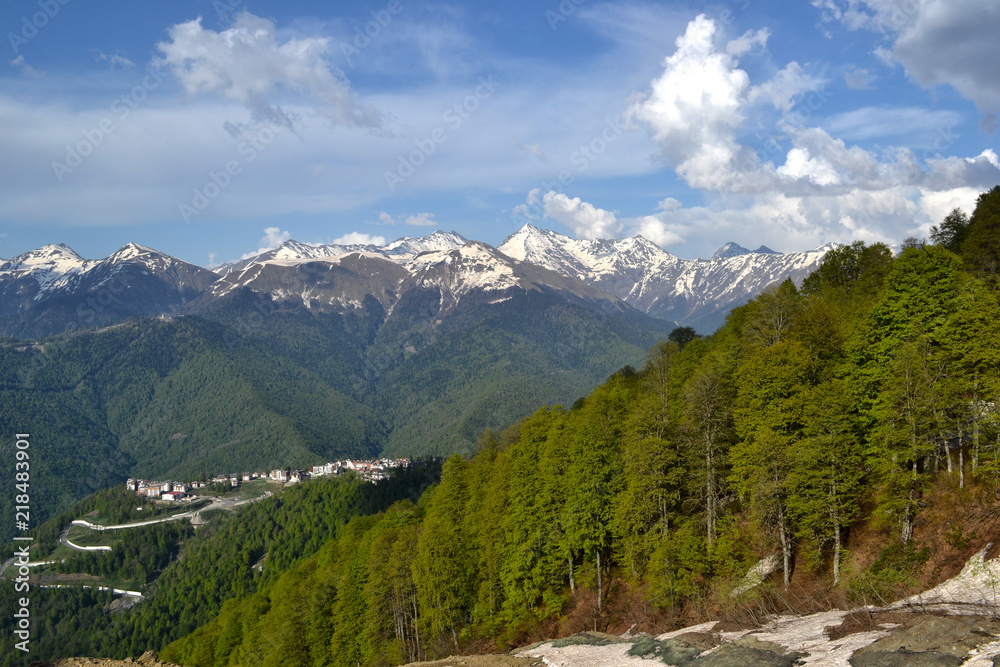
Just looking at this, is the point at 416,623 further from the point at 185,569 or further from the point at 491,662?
the point at 185,569

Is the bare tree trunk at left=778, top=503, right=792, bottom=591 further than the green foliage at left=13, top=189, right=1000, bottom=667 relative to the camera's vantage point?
Yes

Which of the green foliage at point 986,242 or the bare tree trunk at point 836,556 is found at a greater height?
the green foliage at point 986,242

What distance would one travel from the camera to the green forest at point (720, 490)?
103 ft

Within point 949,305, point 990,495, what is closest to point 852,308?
point 949,305

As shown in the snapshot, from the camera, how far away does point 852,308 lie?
188ft

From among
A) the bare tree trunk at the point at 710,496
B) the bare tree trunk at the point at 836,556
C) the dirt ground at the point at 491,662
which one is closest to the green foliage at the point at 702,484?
the bare tree trunk at the point at 836,556

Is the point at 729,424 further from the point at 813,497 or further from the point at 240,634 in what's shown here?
the point at 240,634

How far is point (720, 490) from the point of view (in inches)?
1554

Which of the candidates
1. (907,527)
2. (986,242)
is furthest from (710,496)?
(986,242)

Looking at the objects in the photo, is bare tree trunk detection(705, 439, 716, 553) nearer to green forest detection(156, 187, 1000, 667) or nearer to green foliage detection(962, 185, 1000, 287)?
green forest detection(156, 187, 1000, 667)

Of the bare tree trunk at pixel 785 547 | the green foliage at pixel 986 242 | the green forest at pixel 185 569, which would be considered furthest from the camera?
the green forest at pixel 185 569

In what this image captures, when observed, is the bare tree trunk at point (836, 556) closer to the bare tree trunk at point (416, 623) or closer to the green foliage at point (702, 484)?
the green foliage at point (702, 484)

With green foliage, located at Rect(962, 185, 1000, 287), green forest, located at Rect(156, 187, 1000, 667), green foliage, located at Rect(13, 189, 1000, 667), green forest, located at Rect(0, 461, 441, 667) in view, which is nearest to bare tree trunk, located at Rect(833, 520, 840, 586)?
green foliage, located at Rect(13, 189, 1000, 667)

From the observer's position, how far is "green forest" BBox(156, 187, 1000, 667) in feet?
103
